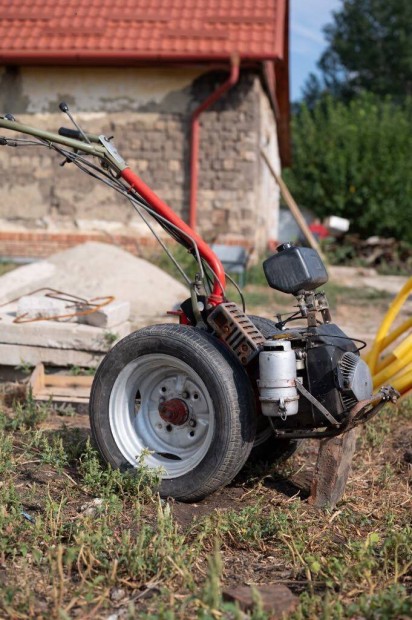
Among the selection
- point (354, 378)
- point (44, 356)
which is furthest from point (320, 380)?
point (44, 356)

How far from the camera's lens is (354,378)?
11.8 ft

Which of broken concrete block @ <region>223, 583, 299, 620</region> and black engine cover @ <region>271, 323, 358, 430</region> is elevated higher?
black engine cover @ <region>271, 323, 358, 430</region>

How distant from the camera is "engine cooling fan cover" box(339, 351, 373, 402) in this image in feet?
11.8

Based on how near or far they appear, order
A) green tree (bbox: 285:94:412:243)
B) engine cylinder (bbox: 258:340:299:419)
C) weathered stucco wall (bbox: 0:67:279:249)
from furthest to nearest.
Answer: green tree (bbox: 285:94:412:243)
weathered stucco wall (bbox: 0:67:279:249)
engine cylinder (bbox: 258:340:299:419)

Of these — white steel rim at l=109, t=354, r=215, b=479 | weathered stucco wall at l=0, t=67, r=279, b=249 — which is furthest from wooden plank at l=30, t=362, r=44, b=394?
weathered stucco wall at l=0, t=67, r=279, b=249

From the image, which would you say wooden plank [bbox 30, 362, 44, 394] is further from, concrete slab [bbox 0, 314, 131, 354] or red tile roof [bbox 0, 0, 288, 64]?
red tile roof [bbox 0, 0, 288, 64]

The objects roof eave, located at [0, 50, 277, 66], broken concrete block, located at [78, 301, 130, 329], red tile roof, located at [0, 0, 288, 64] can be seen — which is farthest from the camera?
red tile roof, located at [0, 0, 288, 64]

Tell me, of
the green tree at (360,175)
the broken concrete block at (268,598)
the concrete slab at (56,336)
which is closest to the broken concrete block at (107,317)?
the concrete slab at (56,336)

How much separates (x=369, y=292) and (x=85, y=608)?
10.8 metres

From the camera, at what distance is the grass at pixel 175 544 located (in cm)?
266

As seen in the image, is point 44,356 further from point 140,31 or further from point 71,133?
point 140,31

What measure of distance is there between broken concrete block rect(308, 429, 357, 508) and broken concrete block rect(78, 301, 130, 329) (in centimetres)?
249

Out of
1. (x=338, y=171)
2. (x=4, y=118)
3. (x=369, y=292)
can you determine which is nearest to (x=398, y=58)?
(x=338, y=171)

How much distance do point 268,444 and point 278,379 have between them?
0.77 meters
